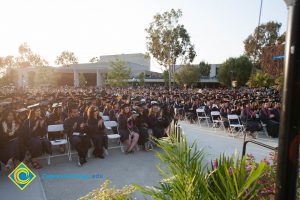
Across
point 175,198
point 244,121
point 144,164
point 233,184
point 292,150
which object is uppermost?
point 292,150

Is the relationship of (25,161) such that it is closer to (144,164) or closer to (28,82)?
(144,164)

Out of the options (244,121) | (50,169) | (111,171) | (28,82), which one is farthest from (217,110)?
(28,82)

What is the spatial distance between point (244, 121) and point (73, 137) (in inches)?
281

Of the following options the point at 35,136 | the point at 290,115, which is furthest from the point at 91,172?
the point at 290,115

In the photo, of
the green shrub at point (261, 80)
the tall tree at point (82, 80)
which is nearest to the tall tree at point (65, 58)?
the tall tree at point (82, 80)

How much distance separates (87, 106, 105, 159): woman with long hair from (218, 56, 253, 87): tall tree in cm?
4598

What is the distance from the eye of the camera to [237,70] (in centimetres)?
4934

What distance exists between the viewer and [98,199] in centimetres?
244

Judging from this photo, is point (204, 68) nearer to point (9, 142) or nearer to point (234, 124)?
point (234, 124)

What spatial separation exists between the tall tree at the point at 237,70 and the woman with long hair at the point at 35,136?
155 ft
